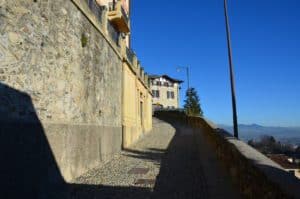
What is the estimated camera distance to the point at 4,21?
612 centimetres

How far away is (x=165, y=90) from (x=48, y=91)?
74887mm

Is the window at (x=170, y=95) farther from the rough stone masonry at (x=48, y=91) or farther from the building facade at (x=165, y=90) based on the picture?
the rough stone masonry at (x=48, y=91)

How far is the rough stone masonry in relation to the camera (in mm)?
6156

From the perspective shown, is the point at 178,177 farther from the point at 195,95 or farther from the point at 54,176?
the point at 195,95

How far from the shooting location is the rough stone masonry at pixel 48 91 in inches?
242

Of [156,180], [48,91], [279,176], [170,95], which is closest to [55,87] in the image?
[48,91]

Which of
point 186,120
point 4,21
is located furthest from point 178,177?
point 186,120

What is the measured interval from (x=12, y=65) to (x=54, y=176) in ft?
9.59

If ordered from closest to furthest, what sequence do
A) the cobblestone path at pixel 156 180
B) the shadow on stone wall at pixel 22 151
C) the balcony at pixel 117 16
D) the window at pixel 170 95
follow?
the shadow on stone wall at pixel 22 151 < the cobblestone path at pixel 156 180 < the balcony at pixel 117 16 < the window at pixel 170 95

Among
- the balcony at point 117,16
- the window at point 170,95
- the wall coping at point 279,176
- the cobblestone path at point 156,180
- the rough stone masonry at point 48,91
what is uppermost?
the window at point 170,95

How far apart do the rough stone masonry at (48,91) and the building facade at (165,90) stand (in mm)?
68688

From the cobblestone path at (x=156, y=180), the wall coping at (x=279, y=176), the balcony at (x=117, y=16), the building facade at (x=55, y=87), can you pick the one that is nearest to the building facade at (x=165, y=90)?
the balcony at (x=117, y=16)

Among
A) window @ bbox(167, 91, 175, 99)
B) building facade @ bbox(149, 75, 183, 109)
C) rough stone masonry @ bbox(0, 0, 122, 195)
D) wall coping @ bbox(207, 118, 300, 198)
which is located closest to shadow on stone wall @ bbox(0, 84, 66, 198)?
rough stone masonry @ bbox(0, 0, 122, 195)

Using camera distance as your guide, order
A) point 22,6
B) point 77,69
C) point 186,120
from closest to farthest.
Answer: point 22,6 → point 77,69 → point 186,120
